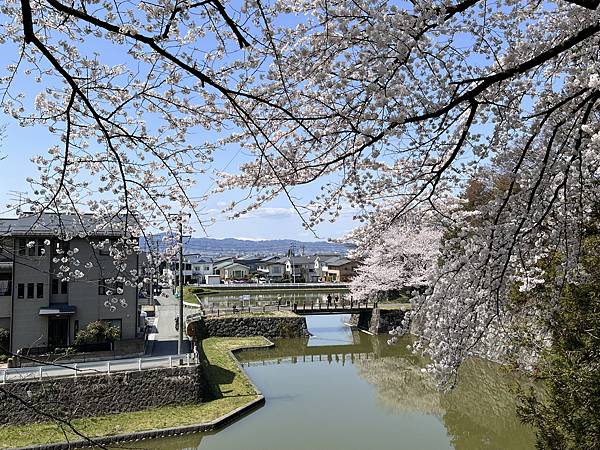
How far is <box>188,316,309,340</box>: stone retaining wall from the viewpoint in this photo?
18.8 meters

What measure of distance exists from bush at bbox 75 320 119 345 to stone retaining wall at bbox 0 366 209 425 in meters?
3.40

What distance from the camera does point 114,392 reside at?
912 centimetres

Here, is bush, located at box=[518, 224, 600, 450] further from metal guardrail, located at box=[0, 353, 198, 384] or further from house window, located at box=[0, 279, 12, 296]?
house window, located at box=[0, 279, 12, 296]

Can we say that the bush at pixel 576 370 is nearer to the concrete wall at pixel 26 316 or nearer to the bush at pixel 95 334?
the bush at pixel 95 334

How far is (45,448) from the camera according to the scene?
23.8 ft

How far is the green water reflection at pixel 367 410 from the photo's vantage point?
805cm

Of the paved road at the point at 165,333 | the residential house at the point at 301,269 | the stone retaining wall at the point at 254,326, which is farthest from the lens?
the residential house at the point at 301,269

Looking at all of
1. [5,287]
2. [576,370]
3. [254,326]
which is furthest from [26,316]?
[576,370]

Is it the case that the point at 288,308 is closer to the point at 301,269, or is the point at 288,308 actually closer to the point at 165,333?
the point at 165,333

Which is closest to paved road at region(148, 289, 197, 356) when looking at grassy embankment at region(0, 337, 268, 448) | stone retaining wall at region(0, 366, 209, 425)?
grassy embankment at region(0, 337, 268, 448)

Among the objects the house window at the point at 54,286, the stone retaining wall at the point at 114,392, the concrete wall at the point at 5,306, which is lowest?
the stone retaining wall at the point at 114,392

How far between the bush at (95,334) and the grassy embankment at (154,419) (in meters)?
2.74

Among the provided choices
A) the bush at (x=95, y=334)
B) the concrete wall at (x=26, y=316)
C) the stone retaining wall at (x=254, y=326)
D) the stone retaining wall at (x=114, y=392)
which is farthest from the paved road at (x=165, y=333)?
the stone retaining wall at (x=114, y=392)

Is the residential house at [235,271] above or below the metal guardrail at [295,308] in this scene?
above
